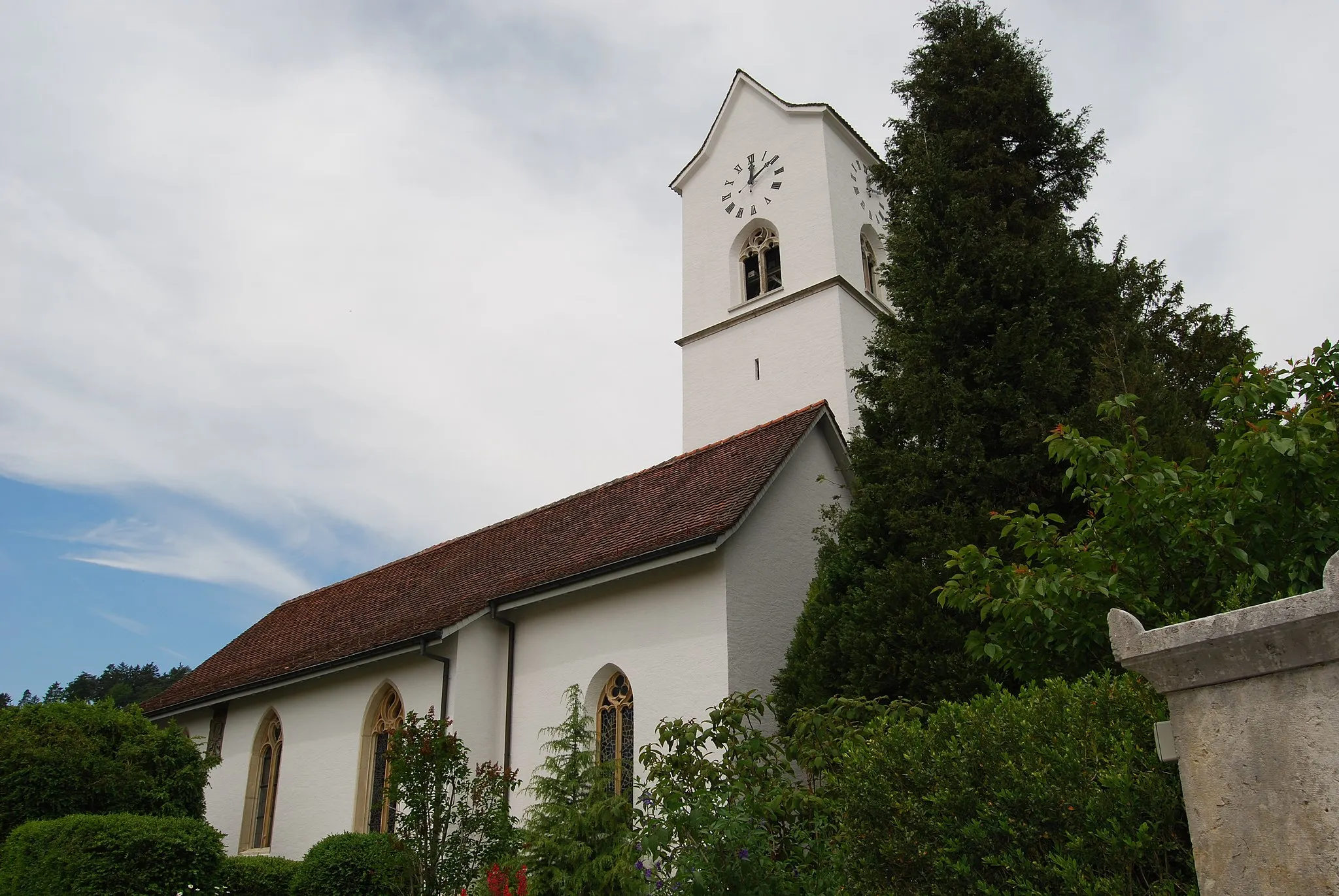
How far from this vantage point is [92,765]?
15.1 meters

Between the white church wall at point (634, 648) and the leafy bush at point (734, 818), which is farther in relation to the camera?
the white church wall at point (634, 648)

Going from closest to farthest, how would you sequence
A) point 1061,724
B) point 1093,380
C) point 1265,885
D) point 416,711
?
point 1265,885 < point 1061,724 < point 1093,380 < point 416,711

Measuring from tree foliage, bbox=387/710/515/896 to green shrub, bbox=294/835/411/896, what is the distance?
1121 millimetres

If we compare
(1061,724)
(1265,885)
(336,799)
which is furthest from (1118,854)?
(336,799)

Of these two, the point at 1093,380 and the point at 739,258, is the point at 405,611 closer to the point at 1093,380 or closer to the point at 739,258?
the point at 1093,380

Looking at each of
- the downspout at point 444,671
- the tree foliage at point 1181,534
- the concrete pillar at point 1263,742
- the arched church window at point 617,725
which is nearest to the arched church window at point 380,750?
the downspout at point 444,671

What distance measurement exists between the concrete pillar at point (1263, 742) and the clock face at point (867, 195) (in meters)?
24.1

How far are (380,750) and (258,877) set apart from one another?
9.05ft

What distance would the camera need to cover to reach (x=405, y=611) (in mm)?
18141

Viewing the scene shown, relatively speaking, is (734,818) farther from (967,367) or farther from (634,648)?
(967,367)

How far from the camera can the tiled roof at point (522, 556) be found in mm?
14375

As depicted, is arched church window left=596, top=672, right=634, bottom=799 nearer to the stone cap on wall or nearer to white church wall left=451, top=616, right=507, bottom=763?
white church wall left=451, top=616, right=507, bottom=763

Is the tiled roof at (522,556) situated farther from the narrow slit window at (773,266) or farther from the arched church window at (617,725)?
the narrow slit window at (773,266)

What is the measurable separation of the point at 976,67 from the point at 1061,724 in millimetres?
13204
